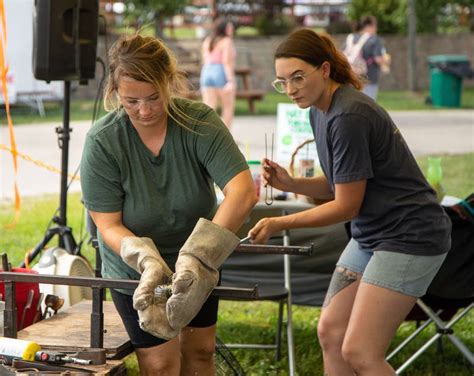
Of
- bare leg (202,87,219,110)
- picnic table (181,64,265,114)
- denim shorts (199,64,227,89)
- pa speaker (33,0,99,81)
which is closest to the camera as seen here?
pa speaker (33,0,99,81)

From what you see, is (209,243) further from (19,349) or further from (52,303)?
(52,303)

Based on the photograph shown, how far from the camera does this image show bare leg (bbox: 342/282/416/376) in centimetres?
316

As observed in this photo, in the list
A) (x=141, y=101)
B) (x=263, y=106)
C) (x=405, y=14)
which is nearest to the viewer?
(x=141, y=101)

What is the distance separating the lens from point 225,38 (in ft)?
43.3

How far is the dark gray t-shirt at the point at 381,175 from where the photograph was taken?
123 inches

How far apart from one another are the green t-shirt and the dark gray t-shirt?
0.38 meters

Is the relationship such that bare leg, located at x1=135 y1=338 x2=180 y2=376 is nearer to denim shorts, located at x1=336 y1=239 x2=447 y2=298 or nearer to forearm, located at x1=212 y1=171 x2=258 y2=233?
forearm, located at x1=212 y1=171 x2=258 y2=233

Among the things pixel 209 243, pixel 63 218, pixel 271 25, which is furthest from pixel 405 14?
pixel 209 243

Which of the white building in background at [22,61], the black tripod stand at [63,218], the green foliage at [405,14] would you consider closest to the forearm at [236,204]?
the black tripod stand at [63,218]

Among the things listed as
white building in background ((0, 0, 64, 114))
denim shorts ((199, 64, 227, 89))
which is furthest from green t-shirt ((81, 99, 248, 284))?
white building in background ((0, 0, 64, 114))

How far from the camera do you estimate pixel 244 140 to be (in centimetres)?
1255

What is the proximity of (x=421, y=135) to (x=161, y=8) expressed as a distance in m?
8.60

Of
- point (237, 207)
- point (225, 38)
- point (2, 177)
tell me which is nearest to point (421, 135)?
point (225, 38)

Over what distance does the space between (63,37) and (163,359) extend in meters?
2.78
